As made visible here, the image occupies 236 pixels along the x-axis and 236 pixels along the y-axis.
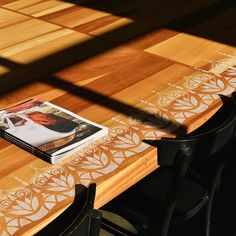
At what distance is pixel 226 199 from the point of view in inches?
105

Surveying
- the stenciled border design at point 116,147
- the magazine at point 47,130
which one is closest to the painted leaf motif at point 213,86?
the stenciled border design at point 116,147

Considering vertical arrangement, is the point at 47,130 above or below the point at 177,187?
above

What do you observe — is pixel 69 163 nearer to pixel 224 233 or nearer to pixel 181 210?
pixel 181 210

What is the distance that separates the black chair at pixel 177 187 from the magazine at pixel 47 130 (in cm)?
22

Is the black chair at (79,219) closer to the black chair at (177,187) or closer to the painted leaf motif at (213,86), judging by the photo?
the black chair at (177,187)

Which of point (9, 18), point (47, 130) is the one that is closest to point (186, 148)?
point (47, 130)

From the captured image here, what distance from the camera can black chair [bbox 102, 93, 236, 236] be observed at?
5.04ft

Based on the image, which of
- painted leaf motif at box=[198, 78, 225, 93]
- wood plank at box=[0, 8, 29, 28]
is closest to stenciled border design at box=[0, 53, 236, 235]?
painted leaf motif at box=[198, 78, 225, 93]

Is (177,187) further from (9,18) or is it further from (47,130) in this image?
(9,18)

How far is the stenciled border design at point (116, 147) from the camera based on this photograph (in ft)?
4.36

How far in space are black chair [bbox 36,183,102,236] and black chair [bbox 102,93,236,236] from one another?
0.30 meters

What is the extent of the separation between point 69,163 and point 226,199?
139 cm

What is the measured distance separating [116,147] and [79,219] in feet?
1.29

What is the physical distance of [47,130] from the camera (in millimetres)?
1579
